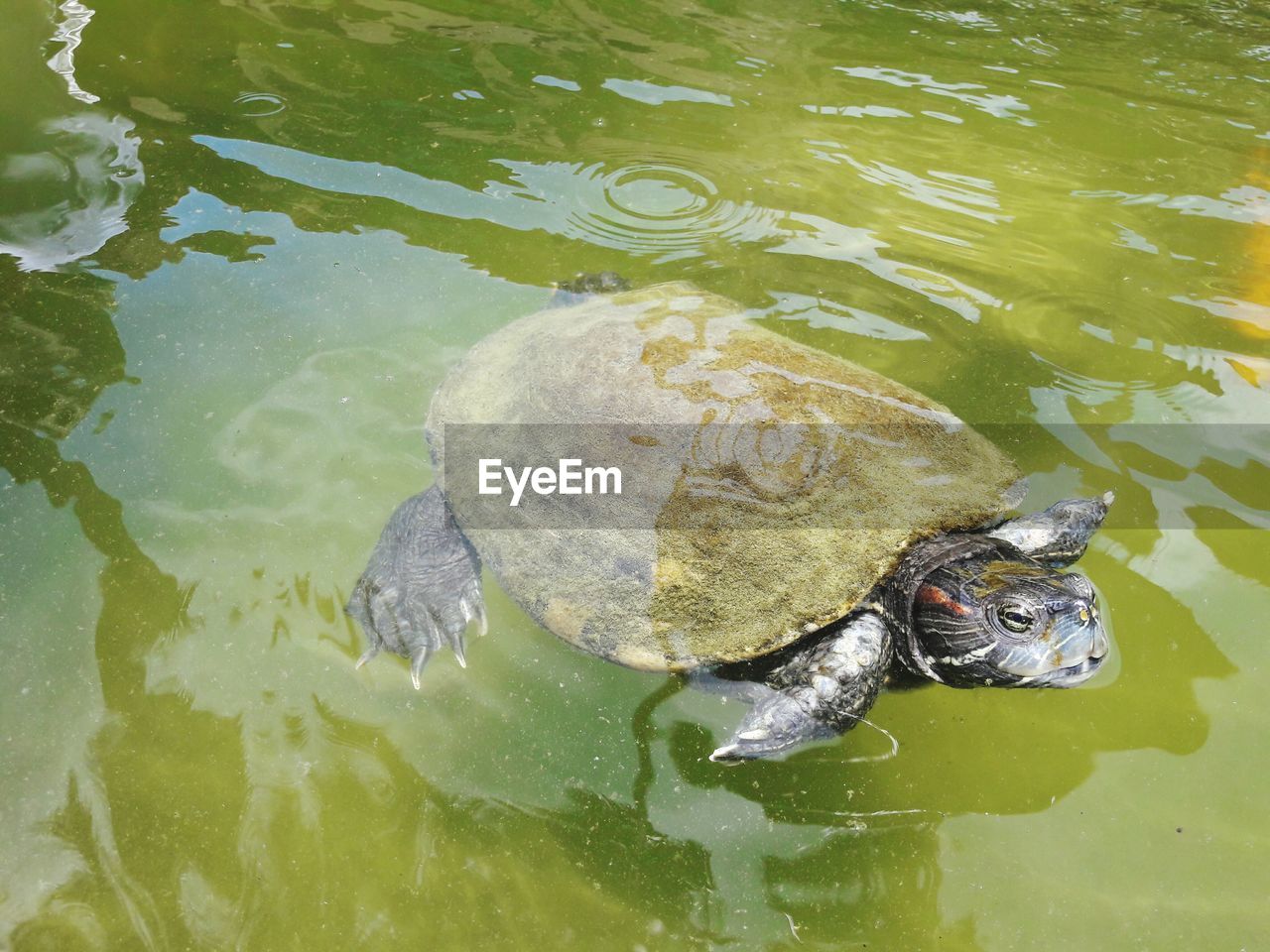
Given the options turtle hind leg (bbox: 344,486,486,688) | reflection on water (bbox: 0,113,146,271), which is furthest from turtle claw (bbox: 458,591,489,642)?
reflection on water (bbox: 0,113,146,271)

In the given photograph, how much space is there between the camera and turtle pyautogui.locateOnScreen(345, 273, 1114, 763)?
2.12 metres

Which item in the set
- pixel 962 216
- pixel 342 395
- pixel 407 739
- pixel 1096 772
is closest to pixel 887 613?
pixel 1096 772

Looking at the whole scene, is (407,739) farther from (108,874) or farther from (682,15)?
(682,15)

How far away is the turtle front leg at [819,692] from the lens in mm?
2125

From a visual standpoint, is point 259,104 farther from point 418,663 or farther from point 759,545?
point 759,545

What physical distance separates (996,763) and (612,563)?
1.27m

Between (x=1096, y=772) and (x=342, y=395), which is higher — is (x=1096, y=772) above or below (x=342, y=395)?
below

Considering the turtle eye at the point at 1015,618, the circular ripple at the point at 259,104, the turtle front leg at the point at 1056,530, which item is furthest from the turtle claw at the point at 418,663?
the circular ripple at the point at 259,104

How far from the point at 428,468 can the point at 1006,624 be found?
1953 mm

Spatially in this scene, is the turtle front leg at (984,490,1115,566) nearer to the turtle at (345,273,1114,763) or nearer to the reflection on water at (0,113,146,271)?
the turtle at (345,273,1114,763)

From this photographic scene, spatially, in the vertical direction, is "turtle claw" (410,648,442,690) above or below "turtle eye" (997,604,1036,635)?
below

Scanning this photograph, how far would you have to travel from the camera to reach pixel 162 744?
2229 mm

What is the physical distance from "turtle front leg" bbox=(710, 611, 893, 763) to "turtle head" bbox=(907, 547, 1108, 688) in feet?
0.55

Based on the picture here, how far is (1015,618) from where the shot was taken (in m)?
2.09
